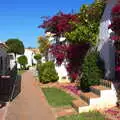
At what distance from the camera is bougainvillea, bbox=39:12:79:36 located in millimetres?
22323

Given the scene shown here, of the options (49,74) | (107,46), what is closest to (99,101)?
(107,46)

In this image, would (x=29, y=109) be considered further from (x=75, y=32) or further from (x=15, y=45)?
(x=15, y=45)

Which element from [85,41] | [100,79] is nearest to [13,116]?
[100,79]

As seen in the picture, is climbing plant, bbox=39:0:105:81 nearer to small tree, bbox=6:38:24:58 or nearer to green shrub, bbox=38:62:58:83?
green shrub, bbox=38:62:58:83

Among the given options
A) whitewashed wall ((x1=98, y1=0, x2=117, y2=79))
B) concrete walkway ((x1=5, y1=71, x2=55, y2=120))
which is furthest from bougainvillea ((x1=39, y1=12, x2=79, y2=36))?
concrete walkway ((x1=5, y1=71, x2=55, y2=120))

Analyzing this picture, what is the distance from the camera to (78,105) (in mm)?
12617

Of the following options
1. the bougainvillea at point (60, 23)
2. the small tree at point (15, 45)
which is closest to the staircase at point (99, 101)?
the bougainvillea at point (60, 23)

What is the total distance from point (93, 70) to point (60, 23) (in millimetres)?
7889

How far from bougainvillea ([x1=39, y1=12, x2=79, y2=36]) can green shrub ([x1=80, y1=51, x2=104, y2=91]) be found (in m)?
5.36

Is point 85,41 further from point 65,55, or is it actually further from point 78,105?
point 78,105

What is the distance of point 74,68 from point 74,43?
206cm

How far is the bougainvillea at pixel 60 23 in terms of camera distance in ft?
73.2

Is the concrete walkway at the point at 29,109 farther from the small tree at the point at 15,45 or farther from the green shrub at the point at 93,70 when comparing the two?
the small tree at the point at 15,45

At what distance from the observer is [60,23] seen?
2294 cm
